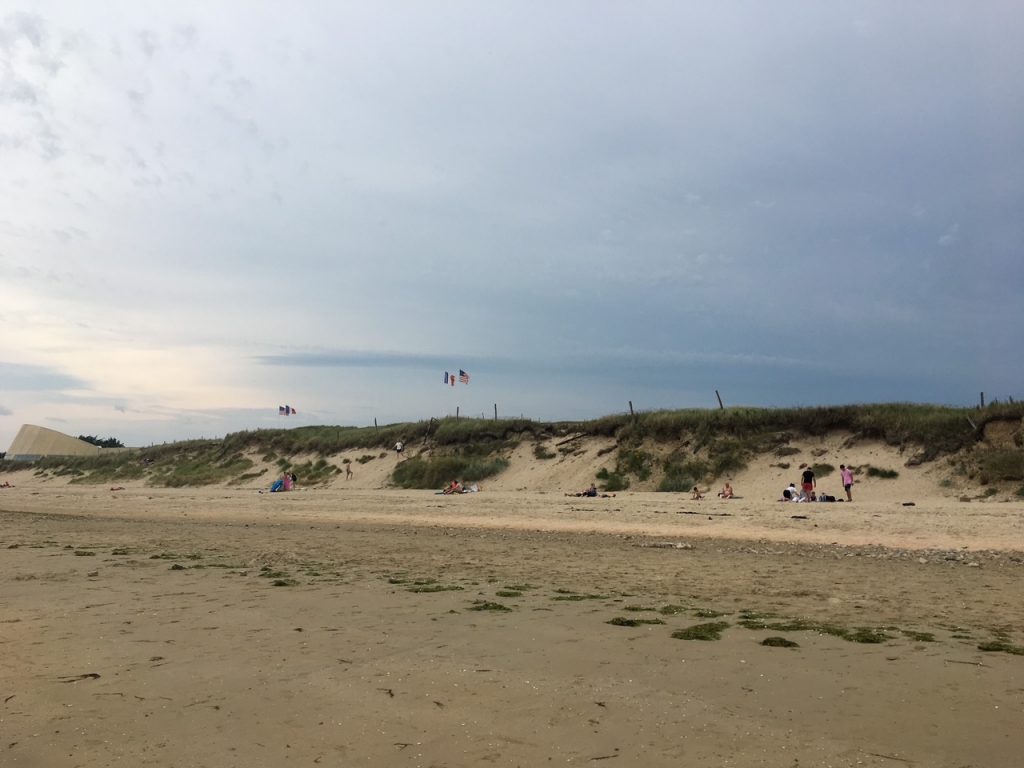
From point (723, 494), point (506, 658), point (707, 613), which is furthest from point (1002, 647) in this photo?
point (723, 494)

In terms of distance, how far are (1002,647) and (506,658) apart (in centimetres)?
368

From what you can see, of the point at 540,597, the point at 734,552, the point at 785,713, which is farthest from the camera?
the point at 734,552

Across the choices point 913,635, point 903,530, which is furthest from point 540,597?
point 903,530

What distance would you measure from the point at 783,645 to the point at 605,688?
175 cm

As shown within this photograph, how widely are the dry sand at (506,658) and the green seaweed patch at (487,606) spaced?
0.50 feet

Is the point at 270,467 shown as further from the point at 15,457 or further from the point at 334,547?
the point at 15,457

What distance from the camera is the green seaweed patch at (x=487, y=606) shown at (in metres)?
7.11

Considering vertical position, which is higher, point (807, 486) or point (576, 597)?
point (807, 486)

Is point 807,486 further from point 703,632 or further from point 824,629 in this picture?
point 703,632

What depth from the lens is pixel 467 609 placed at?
7070mm

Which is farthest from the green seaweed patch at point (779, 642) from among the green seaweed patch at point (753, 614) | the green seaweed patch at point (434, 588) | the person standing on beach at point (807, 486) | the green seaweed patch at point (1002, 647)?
the person standing on beach at point (807, 486)

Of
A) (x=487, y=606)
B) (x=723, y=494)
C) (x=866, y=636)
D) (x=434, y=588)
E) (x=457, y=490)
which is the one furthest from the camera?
(x=457, y=490)

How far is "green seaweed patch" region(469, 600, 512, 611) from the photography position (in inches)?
280

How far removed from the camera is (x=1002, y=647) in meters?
5.32
